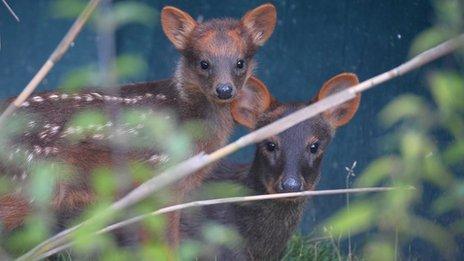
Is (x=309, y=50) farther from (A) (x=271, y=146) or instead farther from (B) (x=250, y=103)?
(A) (x=271, y=146)

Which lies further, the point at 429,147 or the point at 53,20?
the point at 53,20

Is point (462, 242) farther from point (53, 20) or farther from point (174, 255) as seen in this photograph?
point (53, 20)

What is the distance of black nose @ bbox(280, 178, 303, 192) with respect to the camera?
16.6 feet

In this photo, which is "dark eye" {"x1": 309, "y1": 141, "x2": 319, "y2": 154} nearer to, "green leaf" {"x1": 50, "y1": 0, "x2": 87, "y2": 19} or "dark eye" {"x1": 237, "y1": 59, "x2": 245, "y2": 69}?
"dark eye" {"x1": 237, "y1": 59, "x2": 245, "y2": 69}

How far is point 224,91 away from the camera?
5.23 metres

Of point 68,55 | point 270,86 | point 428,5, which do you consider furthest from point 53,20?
point 428,5

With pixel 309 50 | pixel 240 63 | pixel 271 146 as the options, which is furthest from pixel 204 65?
pixel 309 50

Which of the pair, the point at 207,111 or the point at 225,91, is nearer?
the point at 225,91

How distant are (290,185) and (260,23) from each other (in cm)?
111

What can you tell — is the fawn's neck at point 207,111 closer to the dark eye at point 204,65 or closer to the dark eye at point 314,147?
the dark eye at point 204,65

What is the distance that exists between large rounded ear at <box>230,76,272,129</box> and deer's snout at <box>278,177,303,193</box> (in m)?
0.63

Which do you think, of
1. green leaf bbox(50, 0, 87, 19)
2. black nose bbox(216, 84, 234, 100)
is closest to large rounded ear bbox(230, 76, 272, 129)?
black nose bbox(216, 84, 234, 100)

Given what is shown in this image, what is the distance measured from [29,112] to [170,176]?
2.43m

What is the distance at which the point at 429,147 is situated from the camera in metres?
2.87
